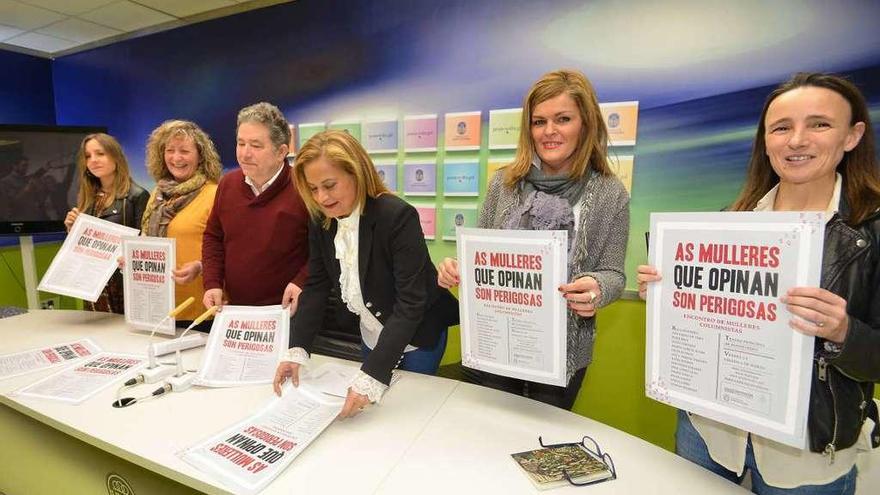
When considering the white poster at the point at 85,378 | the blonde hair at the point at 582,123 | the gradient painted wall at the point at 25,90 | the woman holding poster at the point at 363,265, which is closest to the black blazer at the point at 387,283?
the woman holding poster at the point at 363,265

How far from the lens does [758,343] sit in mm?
939

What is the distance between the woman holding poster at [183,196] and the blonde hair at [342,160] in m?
1.05

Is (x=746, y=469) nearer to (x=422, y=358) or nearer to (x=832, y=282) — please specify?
(x=832, y=282)

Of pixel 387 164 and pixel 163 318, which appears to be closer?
pixel 163 318

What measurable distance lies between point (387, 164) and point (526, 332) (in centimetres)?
243

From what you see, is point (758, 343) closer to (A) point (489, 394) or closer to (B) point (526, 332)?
(B) point (526, 332)

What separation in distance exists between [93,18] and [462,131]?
12.1 ft

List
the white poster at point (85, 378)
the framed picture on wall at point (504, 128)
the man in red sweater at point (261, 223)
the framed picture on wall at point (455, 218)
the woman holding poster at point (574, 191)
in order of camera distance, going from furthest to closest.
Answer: the framed picture on wall at point (455, 218)
the framed picture on wall at point (504, 128)
the man in red sweater at point (261, 223)
the white poster at point (85, 378)
the woman holding poster at point (574, 191)

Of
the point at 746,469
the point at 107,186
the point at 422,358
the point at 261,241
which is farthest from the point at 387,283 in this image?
the point at 107,186

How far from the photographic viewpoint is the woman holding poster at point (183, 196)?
88.3 inches

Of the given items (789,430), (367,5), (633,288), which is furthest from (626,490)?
(367,5)

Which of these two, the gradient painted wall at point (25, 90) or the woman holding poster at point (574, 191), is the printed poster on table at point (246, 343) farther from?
the gradient painted wall at point (25, 90)

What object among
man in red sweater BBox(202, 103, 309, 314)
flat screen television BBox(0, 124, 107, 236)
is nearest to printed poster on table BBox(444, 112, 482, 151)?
man in red sweater BBox(202, 103, 309, 314)

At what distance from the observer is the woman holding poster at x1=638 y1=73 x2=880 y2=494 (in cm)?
87
